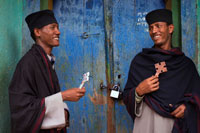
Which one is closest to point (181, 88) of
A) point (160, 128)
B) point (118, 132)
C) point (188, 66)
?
point (188, 66)

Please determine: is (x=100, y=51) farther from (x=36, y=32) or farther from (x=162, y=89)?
(x=162, y=89)

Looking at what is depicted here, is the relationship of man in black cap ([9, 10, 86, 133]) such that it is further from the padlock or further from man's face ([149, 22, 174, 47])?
the padlock

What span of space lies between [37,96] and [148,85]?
107cm

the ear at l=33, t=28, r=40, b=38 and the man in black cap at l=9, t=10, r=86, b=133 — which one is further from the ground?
the ear at l=33, t=28, r=40, b=38

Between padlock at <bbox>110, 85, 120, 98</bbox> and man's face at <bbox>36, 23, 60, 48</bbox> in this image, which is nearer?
man's face at <bbox>36, 23, 60, 48</bbox>

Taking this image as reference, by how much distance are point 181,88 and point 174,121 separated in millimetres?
335

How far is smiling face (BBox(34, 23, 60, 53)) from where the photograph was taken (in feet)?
8.64

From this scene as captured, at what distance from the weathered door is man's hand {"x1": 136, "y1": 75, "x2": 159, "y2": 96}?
1052 millimetres

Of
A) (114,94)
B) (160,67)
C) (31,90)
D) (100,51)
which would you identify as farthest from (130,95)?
(100,51)

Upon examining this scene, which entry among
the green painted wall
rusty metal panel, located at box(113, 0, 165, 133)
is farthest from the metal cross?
the green painted wall

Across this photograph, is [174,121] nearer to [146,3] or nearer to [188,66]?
[188,66]

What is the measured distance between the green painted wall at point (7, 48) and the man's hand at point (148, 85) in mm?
1511

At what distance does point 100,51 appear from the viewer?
358 cm

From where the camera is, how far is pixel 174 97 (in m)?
2.46
